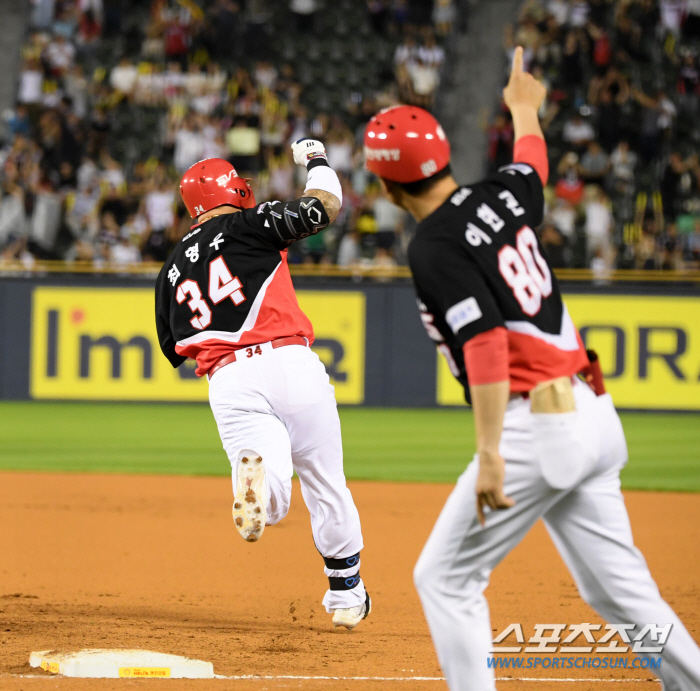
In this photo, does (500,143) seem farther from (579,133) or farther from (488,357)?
(488,357)

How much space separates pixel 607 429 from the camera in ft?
11.4

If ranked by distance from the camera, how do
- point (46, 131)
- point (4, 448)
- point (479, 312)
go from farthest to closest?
point (46, 131) < point (4, 448) < point (479, 312)

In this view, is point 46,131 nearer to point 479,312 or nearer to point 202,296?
point 202,296

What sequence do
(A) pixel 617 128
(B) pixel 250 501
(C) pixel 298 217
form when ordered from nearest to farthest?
(B) pixel 250 501, (C) pixel 298 217, (A) pixel 617 128

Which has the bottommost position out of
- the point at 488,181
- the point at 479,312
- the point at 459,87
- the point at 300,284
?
the point at 300,284

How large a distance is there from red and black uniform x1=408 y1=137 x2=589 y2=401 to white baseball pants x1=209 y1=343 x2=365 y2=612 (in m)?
1.80

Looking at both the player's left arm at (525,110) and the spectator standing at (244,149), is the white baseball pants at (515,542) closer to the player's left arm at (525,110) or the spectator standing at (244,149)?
the player's left arm at (525,110)

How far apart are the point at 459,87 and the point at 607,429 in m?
17.9

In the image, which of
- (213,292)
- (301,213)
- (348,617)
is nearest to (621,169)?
(301,213)

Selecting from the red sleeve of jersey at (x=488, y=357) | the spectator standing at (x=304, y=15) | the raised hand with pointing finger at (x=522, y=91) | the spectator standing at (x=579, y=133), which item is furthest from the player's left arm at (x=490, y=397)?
the spectator standing at (x=304, y=15)

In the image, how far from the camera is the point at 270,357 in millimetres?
5285

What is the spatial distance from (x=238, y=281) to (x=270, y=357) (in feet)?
1.39

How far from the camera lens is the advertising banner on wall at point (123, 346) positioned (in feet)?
50.0

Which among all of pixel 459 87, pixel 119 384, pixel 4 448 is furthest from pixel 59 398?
pixel 459 87
